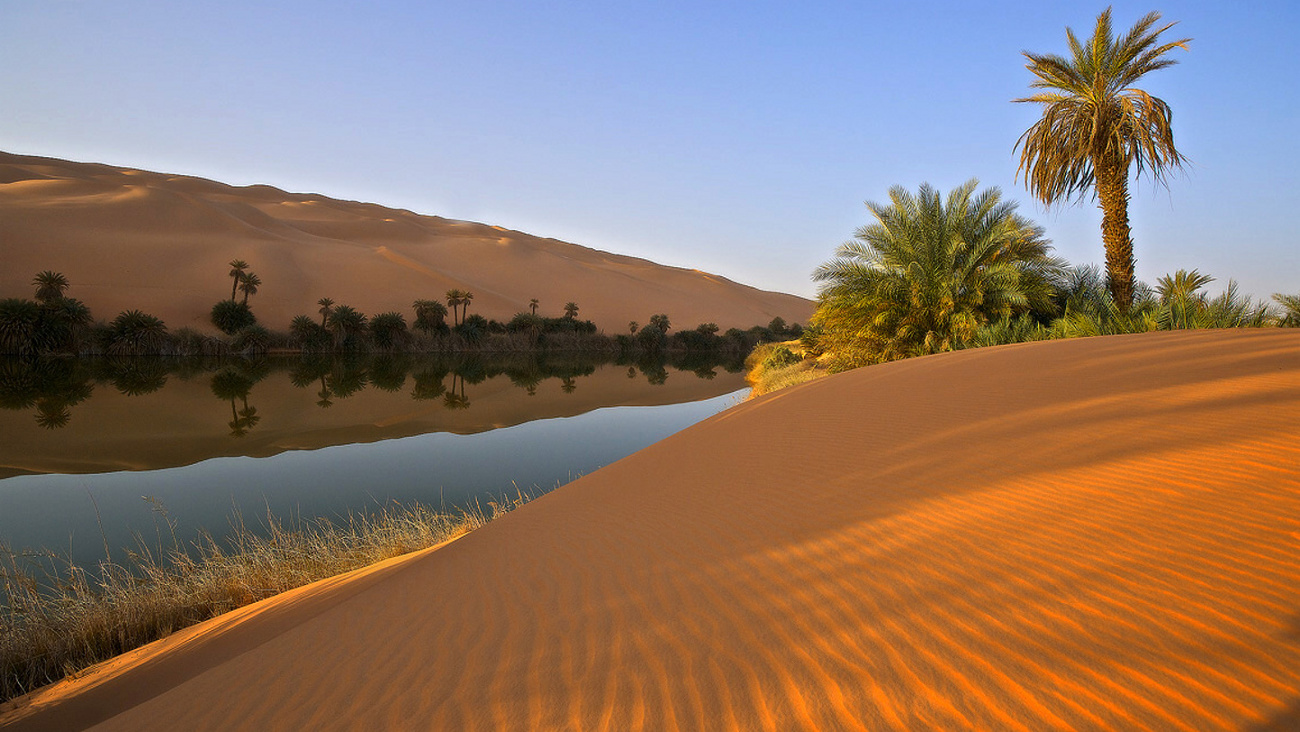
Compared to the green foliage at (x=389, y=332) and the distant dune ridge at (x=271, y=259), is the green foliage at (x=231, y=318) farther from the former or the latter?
the green foliage at (x=389, y=332)

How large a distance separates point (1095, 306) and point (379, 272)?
7177 cm

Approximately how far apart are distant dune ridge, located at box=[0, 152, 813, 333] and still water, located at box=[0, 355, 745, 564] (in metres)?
28.1

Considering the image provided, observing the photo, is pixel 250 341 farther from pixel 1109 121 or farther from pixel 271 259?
pixel 1109 121

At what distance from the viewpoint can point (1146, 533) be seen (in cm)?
240

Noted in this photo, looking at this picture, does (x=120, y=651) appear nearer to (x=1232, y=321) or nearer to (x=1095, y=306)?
(x=1232, y=321)

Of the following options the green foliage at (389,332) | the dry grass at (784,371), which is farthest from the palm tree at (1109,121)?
the green foliage at (389,332)

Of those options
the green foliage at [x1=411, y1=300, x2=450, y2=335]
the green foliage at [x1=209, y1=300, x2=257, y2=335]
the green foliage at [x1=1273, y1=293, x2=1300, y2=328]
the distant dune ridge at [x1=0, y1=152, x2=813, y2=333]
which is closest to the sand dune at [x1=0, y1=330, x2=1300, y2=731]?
the green foliage at [x1=1273, y1=293, x2=1300, y2=328]

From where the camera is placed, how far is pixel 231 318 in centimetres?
4322

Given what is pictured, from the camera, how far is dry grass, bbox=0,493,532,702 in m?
4.05

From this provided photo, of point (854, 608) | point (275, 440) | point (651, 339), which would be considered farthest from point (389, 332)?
point (854, 608)

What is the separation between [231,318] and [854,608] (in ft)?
167

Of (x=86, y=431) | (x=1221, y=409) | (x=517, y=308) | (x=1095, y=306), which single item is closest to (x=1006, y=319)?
(x=1095, y=306)

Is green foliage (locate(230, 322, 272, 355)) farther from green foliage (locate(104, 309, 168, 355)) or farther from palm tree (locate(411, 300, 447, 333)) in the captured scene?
palm tree (locate(411, 300, 447, 333))

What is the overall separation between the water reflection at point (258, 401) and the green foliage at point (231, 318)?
9100mm
